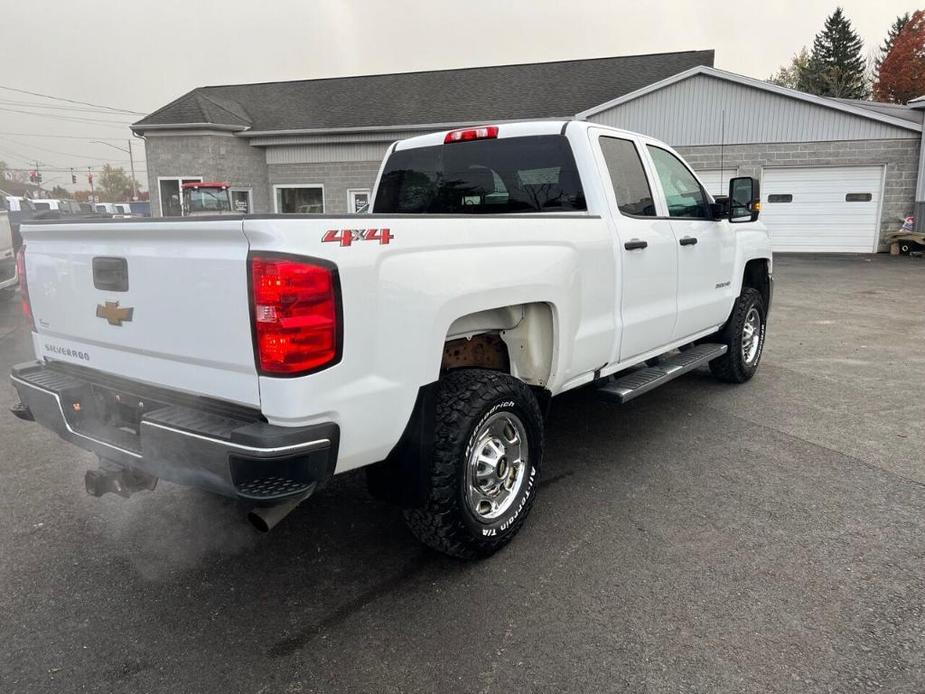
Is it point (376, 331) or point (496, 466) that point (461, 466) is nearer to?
point (496, 466)

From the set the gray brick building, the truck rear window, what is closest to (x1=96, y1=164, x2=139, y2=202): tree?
the gray brick building

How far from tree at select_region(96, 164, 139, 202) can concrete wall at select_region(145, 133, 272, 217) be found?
92263 millimetres

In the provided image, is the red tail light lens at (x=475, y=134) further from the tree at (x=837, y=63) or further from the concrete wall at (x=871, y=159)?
the tree at (x=837, y=63)

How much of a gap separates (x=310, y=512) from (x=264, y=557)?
52 centimetres

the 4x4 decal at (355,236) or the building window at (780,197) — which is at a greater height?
the building window at (780,197)

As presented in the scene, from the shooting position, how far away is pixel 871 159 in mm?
18438

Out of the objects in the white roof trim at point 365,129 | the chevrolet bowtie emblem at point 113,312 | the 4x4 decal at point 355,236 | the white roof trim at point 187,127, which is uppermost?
the white roof trim at point 187,127

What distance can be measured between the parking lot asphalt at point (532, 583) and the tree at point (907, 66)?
55.0 meters

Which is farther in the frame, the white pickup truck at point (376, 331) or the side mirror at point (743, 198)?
the side mirror at point (743, 198)

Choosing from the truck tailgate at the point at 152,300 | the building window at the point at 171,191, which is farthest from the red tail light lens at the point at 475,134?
the building window at the point at 171,191

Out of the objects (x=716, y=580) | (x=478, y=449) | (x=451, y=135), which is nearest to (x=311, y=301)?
(x=478, y=449)

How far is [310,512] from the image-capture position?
12.5 feet

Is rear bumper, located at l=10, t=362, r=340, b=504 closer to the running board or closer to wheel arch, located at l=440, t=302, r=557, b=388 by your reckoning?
wheel arch, located at l=440, t=302, r=557, b=388

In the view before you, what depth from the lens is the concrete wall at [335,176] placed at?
2356cm
